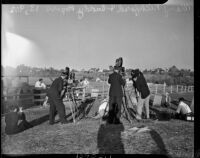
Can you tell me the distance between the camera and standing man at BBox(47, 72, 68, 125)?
5.92 metres

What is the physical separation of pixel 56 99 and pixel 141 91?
1966mm

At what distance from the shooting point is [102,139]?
5.01 meters

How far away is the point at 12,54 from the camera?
5.01 meters

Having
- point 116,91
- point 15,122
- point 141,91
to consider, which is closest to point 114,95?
point 116,91

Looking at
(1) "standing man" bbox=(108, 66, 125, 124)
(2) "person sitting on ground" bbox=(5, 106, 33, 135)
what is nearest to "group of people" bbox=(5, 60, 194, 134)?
(1) "standing man" bbox=(108, 66, 125, 124)

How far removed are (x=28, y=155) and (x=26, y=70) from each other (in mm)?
1690

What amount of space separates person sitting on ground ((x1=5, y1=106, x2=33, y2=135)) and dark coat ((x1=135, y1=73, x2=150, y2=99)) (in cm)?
258

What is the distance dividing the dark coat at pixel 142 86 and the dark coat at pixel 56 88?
171 cm

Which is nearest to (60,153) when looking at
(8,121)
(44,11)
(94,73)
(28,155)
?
(28,155)

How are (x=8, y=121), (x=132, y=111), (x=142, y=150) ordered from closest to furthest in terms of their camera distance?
(x=142, y=150), (x=8, y=121), (x=132, y=111)

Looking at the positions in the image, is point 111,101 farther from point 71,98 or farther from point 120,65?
point 120,65

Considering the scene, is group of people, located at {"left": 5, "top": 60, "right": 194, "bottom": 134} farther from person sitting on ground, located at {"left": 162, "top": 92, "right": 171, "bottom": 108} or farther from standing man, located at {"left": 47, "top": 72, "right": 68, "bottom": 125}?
person sitting on ground, located at {"left": 162, "top": 92, "right": 171, "bottom": 108}

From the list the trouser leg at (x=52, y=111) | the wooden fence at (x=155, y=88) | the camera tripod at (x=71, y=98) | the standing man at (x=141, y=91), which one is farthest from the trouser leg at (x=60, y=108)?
the standing man at (x=141, y=91)
